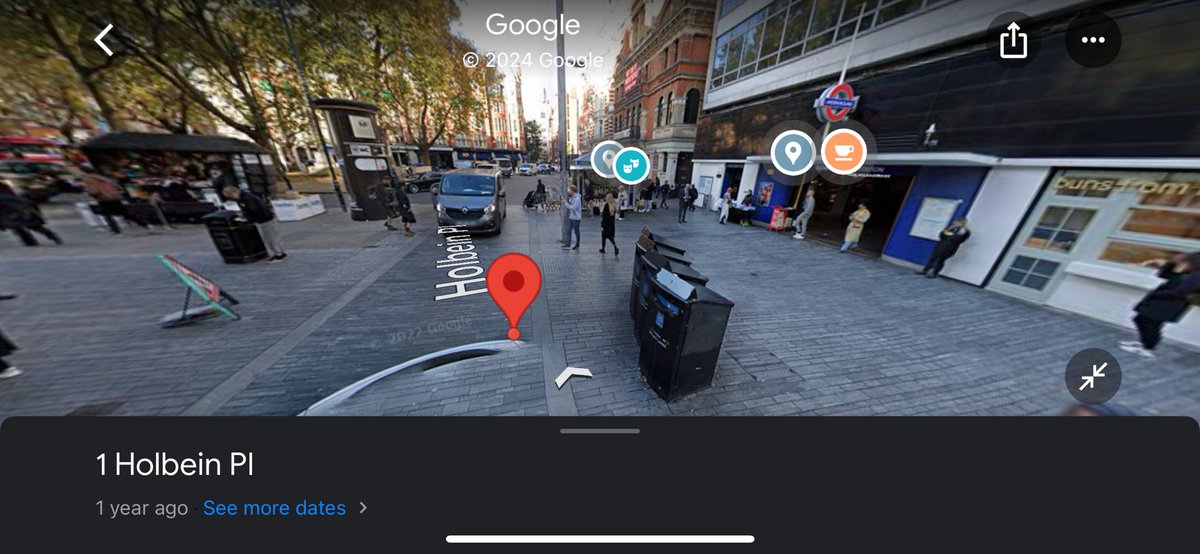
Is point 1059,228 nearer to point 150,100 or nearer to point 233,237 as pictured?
point 233,237

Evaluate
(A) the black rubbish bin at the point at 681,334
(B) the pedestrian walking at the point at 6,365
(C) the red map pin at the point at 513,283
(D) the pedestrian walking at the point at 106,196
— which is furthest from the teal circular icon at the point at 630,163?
(D) the pedestrian walking at the point at 106,196

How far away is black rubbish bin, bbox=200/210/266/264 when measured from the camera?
20.5 ft

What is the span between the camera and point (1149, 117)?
4652 millimetres

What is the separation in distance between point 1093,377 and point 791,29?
40.7 ft

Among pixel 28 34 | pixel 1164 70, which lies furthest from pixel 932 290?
pixel 28 34

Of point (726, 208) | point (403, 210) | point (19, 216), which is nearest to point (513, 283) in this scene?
point (403, 210)

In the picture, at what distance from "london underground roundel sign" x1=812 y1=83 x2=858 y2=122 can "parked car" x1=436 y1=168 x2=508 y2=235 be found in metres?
10.3

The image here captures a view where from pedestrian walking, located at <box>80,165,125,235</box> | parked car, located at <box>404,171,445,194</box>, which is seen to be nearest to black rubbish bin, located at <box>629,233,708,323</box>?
pedestrian walking, located at <box>80,165,125,235</box>

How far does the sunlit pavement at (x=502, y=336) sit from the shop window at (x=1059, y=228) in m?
1.16

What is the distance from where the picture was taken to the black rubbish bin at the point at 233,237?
6238mm

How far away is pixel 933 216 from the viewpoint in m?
7.31
